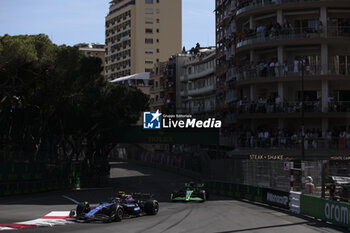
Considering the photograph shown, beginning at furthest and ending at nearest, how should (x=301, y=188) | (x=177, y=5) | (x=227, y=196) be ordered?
(x=177, y=5) < (x=227, y=196) < (x=301, y=188)

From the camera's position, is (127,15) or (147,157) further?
(127,15)

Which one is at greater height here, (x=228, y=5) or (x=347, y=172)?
(x=228, y=5)

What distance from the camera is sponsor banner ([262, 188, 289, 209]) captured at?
29312 mm

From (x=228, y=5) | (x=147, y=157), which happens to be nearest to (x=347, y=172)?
(x=228, y=5)

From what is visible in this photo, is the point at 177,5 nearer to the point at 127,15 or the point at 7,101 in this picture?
the point at 127,15

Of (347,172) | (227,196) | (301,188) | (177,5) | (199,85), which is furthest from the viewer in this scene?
(177,5)

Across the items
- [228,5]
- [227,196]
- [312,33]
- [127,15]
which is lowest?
[227,196]

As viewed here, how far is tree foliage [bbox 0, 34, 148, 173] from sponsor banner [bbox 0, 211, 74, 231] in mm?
18357

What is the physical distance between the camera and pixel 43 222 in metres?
23.7

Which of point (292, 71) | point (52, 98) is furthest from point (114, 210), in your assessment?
point (292, 71)

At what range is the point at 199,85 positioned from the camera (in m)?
98.4

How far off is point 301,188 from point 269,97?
28310 mm

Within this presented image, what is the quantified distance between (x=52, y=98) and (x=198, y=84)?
5132 centimetres

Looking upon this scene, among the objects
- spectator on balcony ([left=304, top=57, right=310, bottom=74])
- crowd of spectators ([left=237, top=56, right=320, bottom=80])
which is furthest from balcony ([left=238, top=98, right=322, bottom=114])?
spectator on balcony ([left=304, top=57, right=310, bottom=74])
